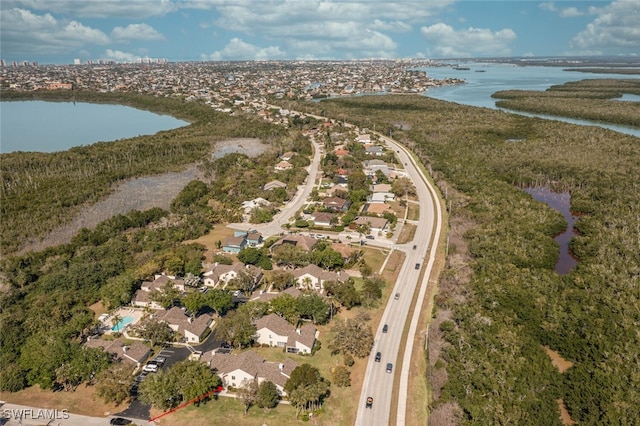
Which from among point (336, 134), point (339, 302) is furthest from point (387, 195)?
→ point (336, 134)

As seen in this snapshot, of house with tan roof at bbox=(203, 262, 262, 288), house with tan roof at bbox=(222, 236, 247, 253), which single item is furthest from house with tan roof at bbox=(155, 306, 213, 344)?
house with tan roof at bbox=(222, 236, 247, 253)

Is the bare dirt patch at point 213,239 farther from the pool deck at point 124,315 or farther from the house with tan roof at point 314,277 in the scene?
the house with tan roof at point 314,277

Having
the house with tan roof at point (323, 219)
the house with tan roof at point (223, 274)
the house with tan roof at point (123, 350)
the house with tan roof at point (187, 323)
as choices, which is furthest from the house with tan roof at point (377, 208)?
the house with tan roof at point (123, 350)

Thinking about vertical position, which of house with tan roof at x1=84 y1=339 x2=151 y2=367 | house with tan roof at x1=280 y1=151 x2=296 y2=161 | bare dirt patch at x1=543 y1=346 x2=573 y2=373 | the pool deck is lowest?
bare dirt patch at x1=543 y1=346 x2=573 y2=373

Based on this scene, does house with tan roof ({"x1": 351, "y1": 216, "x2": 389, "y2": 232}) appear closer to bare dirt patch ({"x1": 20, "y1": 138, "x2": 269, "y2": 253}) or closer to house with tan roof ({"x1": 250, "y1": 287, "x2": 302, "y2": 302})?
house with tan roof ({"x1": 250, "y1": 287, "x2": 302, "y2": 302})

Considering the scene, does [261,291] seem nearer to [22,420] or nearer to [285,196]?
[22,420]

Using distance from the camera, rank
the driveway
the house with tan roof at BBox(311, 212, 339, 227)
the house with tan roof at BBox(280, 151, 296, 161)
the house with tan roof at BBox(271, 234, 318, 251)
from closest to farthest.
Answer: the driveway < the house with tan roof at BBox(271, 234, 318, 251) < the house with tan roof at BBox(311, 212, 339, 227) < the house with tan roof at BBox(280, 151, 296, 161)
